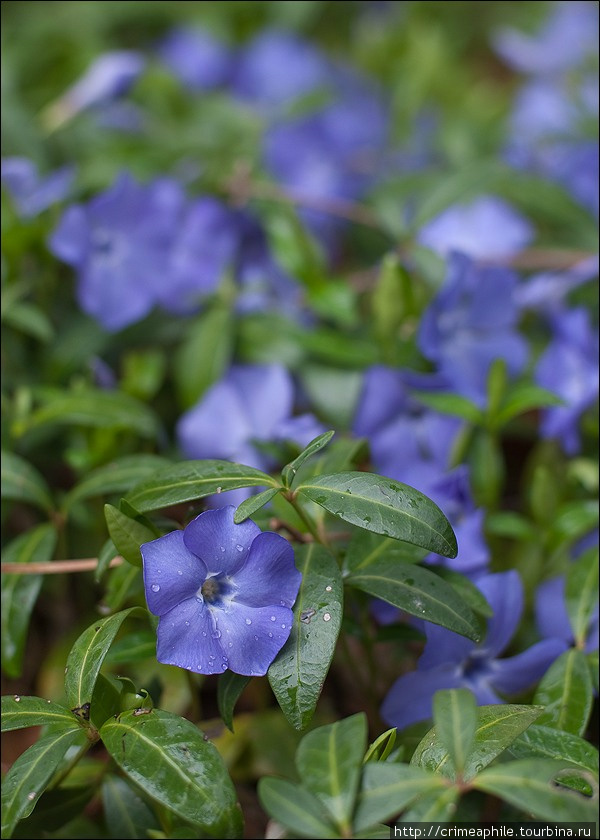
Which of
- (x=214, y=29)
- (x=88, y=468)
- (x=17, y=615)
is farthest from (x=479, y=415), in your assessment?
(x=214, y=29)

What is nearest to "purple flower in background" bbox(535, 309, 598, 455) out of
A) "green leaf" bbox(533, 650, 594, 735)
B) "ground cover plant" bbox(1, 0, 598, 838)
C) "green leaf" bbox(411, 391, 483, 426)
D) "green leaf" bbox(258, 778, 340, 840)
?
"ground cover plant" bbox(1, 0, 598, 838)

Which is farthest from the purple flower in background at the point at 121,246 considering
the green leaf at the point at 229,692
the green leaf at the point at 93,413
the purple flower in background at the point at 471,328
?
the green leaf at the point at 229,692

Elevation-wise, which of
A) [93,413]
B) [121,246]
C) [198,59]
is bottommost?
[93,413]

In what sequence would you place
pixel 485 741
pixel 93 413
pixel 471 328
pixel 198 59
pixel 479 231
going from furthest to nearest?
pixel 198 59
pixel 479 231
pixel 471 328
pixel 93 413
pixel 485 741

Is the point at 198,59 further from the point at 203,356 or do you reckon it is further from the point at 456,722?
the point at 456,722

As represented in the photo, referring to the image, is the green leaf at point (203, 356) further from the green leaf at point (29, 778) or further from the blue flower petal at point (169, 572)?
the green leaf at point (29, 778)

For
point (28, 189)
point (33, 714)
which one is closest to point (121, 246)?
point (28, 189)
